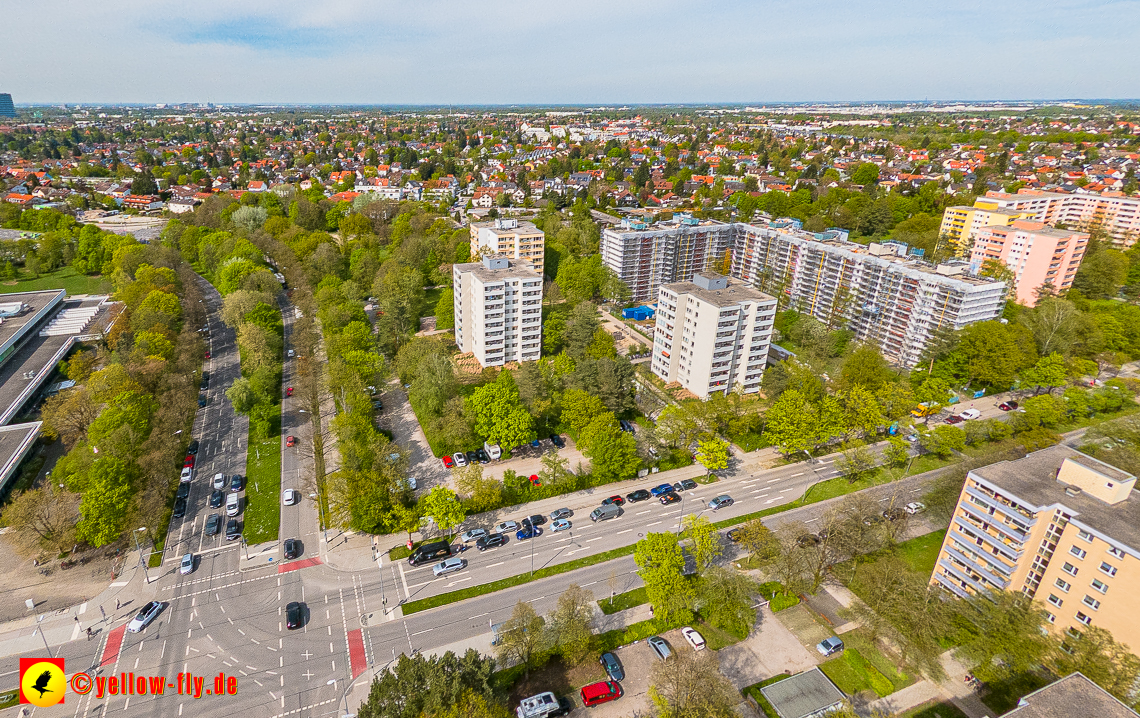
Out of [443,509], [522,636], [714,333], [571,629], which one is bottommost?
[443,509]

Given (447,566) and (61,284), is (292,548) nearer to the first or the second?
(447,566)

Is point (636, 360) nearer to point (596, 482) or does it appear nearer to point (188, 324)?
point (596, 482)

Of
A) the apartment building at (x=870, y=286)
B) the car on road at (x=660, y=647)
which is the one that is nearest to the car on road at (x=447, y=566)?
the car on road at (x=660, y=647)

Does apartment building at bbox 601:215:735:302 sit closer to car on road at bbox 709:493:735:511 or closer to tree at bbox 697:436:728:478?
tree at bbox 697:436:728:478

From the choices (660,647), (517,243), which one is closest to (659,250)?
(517,243)

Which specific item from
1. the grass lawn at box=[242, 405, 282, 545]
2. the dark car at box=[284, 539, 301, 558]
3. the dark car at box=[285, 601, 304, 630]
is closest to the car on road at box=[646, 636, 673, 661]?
the dark car at box=[285, 601, 304, 630]

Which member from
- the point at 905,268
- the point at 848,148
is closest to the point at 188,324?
the point at 905,268

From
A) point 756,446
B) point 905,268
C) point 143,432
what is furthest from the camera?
point 905,268

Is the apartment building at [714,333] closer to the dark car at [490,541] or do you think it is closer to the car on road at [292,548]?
the dark car at [490,541]

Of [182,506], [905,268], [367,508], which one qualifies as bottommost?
[182,506]
